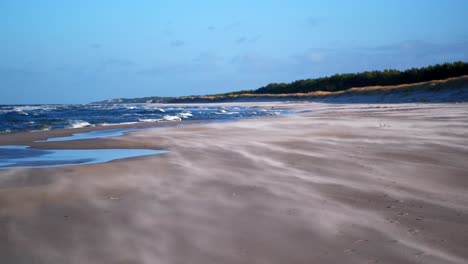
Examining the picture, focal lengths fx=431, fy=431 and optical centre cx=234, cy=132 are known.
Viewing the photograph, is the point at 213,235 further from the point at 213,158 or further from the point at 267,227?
the point at 213,158

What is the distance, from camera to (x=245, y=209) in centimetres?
353

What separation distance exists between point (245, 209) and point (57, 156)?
458 cm

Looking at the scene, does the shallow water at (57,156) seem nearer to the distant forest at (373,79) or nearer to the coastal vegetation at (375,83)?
the coastal vegetation at (375,83)

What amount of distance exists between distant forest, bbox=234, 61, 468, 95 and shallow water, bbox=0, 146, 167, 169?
34151mm

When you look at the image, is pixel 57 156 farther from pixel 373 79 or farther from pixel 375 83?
pixel 373 79

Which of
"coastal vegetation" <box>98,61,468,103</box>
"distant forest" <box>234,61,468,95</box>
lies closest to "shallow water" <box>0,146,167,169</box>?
"coastal vegetation" <box>98,61,468,103</box>

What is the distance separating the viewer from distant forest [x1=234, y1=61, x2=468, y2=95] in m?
36.7

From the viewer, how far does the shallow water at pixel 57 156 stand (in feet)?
20.2

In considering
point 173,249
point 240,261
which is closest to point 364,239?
point 240,261

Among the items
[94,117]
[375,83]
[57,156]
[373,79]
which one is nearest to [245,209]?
[57,156]

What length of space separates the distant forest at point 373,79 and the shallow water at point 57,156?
3415cm

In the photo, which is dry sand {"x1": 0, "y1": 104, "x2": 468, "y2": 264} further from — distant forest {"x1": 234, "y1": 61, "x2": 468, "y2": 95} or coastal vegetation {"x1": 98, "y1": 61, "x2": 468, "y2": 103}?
distant forest {"x1": 234, "y1": 61, "x2": 468, "y2": 95}

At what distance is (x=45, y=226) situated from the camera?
10.2ft

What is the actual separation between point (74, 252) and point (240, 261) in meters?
1.02
